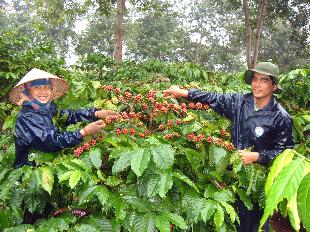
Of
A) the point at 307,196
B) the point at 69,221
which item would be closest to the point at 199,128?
the point at 69,221

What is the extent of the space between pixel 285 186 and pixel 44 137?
225cm

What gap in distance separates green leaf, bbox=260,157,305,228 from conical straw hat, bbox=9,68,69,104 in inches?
107

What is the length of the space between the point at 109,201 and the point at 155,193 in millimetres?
285

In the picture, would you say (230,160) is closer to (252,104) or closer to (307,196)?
(252,104)

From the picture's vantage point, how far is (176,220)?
209cm

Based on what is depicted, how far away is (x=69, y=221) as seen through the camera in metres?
2.18

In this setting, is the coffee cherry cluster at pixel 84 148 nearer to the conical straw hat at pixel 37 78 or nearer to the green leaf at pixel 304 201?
the conical straw hat at pixel 37 78

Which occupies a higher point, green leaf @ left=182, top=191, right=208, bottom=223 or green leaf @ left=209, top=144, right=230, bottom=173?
green leaf @ left=209, top=144, right=230, bottom=173

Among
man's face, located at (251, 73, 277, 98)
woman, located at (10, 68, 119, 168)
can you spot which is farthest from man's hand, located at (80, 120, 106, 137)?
man's face, located at (251, 73, 277, 98)

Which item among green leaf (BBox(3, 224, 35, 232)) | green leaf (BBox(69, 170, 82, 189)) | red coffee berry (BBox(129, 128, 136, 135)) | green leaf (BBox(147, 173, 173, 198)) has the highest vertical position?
red coffee berry (BBox(129, 128, 136, 135))

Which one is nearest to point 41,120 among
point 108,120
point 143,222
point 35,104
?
point 35,104

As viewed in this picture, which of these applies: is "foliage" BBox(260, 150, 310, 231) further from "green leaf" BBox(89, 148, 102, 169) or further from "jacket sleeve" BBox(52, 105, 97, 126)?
"jacket sleeve" BBox(52, 105, 97, 126)

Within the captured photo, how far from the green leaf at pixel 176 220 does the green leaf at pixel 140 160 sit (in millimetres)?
314

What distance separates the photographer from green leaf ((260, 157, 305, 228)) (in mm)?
924
